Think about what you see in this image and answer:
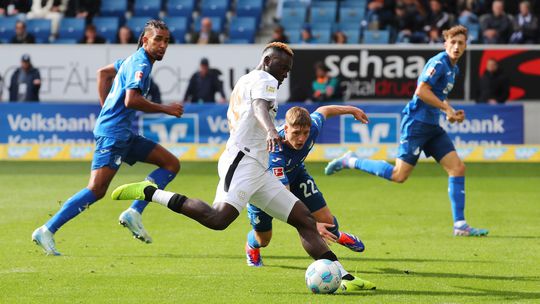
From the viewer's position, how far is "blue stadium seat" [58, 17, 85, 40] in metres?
27.5

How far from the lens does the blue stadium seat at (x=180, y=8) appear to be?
27781 millimetres

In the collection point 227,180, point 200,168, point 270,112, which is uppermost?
point 270,112

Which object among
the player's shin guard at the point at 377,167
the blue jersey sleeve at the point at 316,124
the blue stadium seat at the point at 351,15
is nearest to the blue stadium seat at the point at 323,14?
the blue stadium seat at the point at 351,15

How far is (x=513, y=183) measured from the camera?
60.1 feet

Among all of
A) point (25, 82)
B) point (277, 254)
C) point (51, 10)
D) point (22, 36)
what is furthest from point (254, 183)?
point (51, 10)

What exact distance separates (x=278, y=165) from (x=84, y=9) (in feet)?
63.2

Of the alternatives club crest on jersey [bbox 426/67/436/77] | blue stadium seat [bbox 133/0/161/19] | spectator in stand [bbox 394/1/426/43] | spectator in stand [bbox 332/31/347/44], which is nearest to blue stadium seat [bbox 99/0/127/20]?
blue stadium seat [bbox 133/0/161/19]

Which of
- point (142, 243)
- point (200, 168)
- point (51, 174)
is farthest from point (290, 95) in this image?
point (142, 243)

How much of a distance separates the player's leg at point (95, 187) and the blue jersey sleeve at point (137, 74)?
681 mm

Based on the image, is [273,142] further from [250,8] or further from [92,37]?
[250,8]

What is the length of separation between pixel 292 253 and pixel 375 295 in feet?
8.29

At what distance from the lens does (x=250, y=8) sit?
2766cm

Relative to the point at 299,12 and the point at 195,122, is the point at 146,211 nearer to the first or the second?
the point at 195,122

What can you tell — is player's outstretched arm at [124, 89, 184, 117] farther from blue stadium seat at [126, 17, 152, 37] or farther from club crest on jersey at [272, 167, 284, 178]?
blue stadium seat at [126, 17, 152, 37]
